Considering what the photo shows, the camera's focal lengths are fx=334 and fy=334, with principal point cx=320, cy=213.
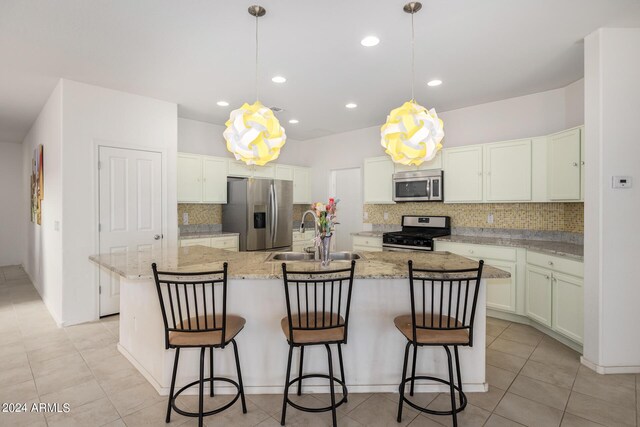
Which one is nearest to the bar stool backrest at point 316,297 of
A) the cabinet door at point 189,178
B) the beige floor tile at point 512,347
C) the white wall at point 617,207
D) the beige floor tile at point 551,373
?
the beige floor tile at point 551,373

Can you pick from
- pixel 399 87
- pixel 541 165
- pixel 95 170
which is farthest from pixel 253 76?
pixel 541 165

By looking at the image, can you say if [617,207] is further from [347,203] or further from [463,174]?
[347,203]

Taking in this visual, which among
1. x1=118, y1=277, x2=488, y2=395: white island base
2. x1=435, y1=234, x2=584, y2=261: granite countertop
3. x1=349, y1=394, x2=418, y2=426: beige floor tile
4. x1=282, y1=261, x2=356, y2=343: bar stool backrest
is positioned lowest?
x1=349, y1=394, x2=418, y2=426: beige floor tile

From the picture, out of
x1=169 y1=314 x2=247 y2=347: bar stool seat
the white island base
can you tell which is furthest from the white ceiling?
x1=169 y1=314 x2=247 y2=347: bar stool seat

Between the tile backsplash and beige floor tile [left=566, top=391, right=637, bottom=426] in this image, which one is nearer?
beige floor tile [left=566, top=391, right=637, bottom=426]

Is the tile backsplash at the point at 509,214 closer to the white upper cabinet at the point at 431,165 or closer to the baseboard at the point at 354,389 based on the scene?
the white upper cabinet at the point at 431,165

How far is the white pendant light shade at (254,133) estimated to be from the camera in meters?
2.28

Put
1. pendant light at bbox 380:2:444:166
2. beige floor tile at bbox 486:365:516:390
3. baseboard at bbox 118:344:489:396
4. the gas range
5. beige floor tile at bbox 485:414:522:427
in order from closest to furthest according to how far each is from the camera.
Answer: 1. beige floor tile at bbox 485:414:522:427
2. pendant light at bbox 380:2:444:166
3. baseboard at bbox 118:344:489:396
4. beige floor tile at bbox 486:365:516:390
5. the gas range

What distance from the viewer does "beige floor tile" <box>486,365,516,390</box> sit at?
247 cm

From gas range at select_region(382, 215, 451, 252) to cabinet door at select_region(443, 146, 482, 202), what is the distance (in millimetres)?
430

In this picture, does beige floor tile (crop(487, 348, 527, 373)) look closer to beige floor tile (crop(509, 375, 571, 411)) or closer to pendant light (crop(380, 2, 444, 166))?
beige floor tile (crop(509, 375, 571, 411))

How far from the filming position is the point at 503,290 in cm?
375

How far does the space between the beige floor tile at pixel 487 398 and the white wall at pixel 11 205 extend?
28.2ft

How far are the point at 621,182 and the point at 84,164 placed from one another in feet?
16.7
